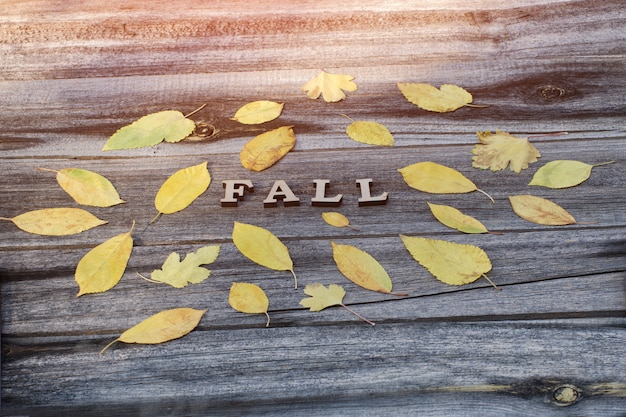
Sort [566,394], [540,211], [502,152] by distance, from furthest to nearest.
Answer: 1. [502,152]
2. [540,211]
3. [566,394]

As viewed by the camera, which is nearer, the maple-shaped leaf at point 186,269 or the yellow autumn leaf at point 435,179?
the maple-shaped leaf at point 186,269

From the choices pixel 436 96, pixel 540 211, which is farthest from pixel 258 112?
pixel 540 211

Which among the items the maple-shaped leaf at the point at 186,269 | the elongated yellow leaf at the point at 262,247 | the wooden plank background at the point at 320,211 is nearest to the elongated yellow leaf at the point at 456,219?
the wooden plank background at the point at 320,211

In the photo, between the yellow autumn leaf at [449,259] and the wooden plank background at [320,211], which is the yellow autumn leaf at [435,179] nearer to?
the wooden plank background at [320,211]

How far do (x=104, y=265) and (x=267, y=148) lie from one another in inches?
15.2

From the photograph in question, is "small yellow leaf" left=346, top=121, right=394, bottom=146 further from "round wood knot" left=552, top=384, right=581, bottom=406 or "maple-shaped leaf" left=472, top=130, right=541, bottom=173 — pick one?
"round wood knot" left=552, top=384, right=581, bottom=406

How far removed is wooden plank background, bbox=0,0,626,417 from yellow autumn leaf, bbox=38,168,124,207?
0.07 feet

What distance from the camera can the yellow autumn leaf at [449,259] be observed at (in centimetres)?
111

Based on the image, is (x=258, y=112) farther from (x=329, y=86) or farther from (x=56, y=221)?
(x=56, y=221)

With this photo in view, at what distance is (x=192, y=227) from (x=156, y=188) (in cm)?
13

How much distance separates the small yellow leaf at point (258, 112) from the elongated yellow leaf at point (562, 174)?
52 cm

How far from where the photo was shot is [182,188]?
4.22 feet

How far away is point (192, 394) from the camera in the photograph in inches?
39.4

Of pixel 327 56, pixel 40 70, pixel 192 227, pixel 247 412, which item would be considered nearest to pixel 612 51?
pixel 327 56
